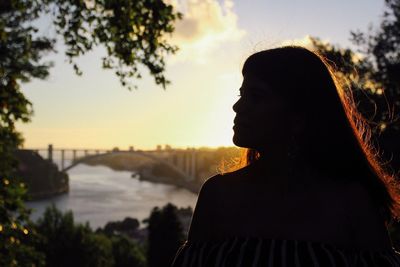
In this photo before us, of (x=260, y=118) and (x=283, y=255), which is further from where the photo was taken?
(x=260, y=118)

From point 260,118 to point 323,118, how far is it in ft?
0.83

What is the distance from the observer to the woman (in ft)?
5.91

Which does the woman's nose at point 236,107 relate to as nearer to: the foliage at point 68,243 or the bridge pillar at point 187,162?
the foliage at point 68,243

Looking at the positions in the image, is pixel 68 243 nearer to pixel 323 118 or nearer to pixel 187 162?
pixel 323 118

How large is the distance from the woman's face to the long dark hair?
0.04m

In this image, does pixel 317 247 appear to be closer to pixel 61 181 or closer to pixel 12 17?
pixel 12 17

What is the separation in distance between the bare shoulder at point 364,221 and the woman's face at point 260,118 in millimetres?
349

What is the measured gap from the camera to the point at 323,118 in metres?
1.95

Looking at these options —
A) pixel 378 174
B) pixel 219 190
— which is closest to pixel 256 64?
pixel 219 190

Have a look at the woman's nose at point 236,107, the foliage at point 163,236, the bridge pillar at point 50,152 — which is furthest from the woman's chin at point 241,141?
the bridge pillar at point 50,152

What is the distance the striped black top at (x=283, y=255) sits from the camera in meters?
1.71

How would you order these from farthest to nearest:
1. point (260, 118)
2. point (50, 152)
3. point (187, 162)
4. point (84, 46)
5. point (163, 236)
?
1. point (50, 152)
2. point (187, 162)
3. point (163, 236)
4. point (84, 46)
5. point (260, 118)

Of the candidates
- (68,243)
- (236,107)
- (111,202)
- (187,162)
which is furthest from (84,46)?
(187,162)

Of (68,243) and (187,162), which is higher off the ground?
(187,162)
